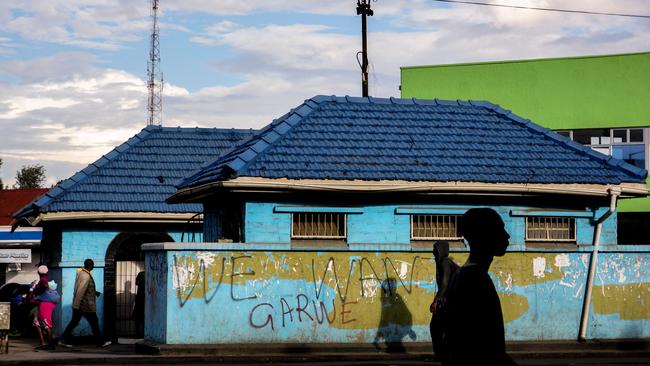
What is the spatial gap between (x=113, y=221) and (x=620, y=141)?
1882cm

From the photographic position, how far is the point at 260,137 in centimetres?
2223

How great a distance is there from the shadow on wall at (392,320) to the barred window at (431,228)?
1.31 metres

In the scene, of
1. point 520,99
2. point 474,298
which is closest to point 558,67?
point 520,99

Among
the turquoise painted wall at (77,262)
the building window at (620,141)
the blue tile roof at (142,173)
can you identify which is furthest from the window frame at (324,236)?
the building window at (620,141)

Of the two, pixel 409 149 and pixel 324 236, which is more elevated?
pixel 409 149

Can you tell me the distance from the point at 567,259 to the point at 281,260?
17.8 ft

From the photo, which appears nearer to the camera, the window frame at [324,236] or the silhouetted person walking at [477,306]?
the silhouetted person walking at [477,306]

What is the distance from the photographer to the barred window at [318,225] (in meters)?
20.9

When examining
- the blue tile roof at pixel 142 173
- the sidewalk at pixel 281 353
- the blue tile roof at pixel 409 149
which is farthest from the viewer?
the blue tile roof at pixel 142 173

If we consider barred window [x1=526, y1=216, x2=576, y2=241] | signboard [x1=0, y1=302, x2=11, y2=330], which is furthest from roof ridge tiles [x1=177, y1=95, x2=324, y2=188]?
barred window [x1=526, y1=216, x2=576, y2=241]

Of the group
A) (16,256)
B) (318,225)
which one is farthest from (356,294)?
(16,256)

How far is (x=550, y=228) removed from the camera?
2228 centimetres

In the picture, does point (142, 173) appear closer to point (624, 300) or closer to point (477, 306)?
point (624, 300)

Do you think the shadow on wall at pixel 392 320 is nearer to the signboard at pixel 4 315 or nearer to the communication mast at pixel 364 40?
the signboard at pixel 4 315
